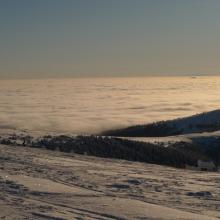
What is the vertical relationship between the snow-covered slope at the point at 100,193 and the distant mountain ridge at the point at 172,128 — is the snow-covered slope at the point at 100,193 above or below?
below

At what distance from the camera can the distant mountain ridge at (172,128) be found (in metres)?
43.3

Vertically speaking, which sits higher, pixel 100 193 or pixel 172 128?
pixel 172 128

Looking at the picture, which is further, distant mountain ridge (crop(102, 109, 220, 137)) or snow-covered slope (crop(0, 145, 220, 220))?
distant mountain ridge (crop(102, 109, 220, 137))

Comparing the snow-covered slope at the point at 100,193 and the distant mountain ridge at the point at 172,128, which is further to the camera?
the distant mountain ridge at the point at 172,128

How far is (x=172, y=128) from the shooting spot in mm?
44500

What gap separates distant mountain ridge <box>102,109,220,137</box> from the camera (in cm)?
4334

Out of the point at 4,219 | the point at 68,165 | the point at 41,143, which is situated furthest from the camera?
the point at 41,143

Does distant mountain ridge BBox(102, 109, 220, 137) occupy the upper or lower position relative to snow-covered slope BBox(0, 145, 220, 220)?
upper

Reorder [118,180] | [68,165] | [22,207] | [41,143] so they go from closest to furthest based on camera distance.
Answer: [22,207] < [118,180] < [68,165] < [41,143]

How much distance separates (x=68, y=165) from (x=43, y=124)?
32.0 metres

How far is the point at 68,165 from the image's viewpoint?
1579 cm

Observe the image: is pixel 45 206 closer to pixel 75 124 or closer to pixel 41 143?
pixel 41 143

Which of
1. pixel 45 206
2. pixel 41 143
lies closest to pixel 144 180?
pixel 45 206

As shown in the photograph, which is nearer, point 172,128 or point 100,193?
point 100,193
